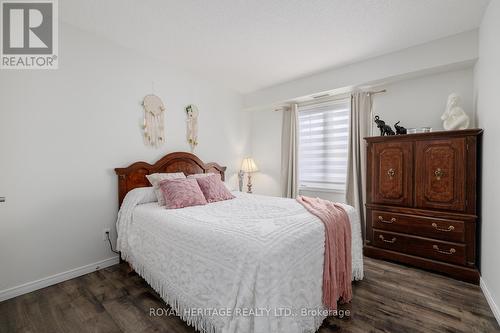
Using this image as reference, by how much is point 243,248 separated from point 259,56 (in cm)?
257

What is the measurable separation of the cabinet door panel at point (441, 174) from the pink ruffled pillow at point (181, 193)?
8.14 feet

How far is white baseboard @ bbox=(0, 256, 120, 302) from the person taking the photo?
6.94 ft

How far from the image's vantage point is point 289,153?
4.22 metres

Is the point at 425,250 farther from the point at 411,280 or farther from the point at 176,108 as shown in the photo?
the point at 176,108

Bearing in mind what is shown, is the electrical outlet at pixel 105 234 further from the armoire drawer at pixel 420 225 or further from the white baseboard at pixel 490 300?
the white baseboard at pixel 490 300

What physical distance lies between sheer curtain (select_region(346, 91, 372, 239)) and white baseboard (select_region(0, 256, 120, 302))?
328 cm

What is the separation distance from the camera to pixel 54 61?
7.76 feet

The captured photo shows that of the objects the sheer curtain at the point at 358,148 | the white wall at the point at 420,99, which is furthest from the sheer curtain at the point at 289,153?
the sheer curtain at the point at 358,148

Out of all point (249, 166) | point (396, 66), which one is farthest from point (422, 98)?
point (249, 166)

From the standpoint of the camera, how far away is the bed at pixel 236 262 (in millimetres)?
1303

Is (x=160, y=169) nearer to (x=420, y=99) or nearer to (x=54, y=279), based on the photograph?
(x=54, y=279)

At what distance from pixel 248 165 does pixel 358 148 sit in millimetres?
1916

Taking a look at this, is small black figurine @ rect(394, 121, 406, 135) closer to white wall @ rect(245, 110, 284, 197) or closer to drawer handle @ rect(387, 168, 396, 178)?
drawer handle @ rect(387, 168, 396, 178)

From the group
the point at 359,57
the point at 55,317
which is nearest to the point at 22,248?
the point at 55,317
